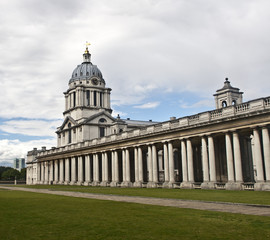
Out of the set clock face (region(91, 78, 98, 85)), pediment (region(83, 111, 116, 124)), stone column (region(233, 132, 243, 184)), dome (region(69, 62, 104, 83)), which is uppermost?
dome (region(69, 62, 104, 83))

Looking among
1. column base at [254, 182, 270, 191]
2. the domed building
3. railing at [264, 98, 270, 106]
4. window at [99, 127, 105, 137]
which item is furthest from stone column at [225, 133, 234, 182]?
window at [99, 127, 105, 137]

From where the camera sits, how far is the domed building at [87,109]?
10125cm

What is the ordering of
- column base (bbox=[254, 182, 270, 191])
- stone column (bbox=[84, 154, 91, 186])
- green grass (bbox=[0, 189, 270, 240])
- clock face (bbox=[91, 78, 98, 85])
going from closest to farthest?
green grass (bbox=[0, 189, 270, 240]), column base (bbox=[254, 182, 270, 191]), stone column (bbox=[84, 154, 91, 186]), clock face (bbox=[91, 78, 98, 85])

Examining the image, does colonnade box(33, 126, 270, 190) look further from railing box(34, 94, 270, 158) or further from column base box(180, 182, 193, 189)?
railing box(34, 94, 270, 158)

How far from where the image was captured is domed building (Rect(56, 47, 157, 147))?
101250mm

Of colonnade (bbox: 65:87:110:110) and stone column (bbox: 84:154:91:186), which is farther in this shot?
colonnade (bbox: 65:87:110:110)

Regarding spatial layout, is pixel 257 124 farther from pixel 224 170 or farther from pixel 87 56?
pixel 87 56

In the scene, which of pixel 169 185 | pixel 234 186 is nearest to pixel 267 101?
pixel 234 186

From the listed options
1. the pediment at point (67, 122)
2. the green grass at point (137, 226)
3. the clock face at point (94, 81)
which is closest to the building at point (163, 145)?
the clock face at point (94, 81)

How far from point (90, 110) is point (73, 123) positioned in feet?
22.6

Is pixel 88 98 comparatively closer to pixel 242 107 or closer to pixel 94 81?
pixel 94 81

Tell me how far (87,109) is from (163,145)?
52.9m

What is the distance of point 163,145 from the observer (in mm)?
59781

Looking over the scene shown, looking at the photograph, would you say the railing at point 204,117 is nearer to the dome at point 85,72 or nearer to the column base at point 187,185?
the column base at point 187,185
